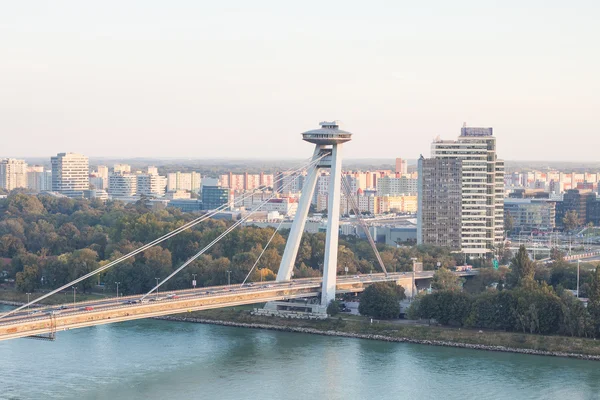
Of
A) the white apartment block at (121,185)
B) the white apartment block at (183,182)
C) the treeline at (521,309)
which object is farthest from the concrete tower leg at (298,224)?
the white apartment block at (183,182)

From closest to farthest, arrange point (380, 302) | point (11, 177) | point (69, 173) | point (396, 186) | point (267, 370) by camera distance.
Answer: point (267, 370)
point (380, 302)
point (396, 186)
point (69, 173)
point (11, 177)

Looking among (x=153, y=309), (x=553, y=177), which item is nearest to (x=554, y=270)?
(x=153, y=309)

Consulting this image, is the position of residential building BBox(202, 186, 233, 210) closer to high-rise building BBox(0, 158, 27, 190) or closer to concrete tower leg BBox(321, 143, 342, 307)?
high-rise building BBox(0, 158, 27, 190)

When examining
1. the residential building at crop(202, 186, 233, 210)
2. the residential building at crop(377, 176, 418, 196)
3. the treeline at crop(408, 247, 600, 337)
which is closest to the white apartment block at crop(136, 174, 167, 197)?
the residential building at crop(377, 176, 418, 196)

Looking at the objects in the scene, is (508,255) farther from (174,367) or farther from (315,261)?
(174,367)

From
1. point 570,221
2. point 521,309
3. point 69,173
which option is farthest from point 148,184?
point 521,309

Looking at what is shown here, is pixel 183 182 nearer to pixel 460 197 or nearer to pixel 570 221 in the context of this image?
pixel 570 221

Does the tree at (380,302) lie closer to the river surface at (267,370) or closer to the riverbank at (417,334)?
the riverbank at (417,334)

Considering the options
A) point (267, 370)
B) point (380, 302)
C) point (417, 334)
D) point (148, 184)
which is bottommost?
point (267, 370)
